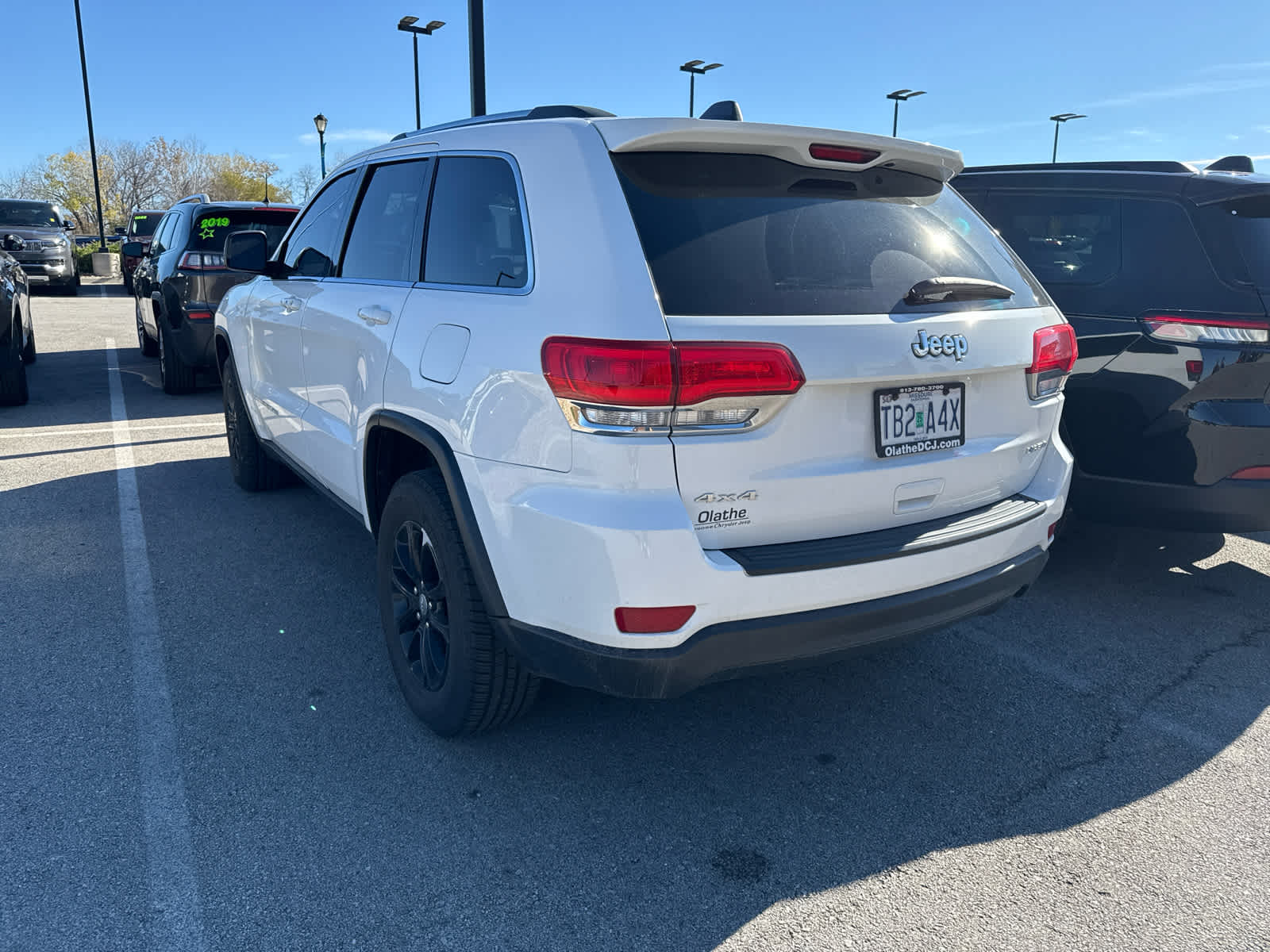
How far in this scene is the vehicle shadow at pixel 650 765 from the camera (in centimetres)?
240

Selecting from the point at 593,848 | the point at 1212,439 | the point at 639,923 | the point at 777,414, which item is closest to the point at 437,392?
the point at 777,414

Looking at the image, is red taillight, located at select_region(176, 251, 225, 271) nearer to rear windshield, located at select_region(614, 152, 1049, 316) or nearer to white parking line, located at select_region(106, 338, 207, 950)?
white parking line, located at select_region(106, 338, 207, 950)

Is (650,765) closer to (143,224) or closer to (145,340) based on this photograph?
(145,340)

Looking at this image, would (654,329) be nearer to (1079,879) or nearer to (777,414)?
(777,414)

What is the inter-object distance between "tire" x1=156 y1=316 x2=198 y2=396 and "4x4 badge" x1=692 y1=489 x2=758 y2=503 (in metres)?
7.92

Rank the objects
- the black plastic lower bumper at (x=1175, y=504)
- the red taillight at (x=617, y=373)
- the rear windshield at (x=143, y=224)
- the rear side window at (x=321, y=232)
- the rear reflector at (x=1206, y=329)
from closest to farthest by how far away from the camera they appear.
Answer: the red taillight at (x=617, y=373), the rear reflector at (x=1206, y=329), the black plastic lower bumper at (x=1175, y=504), the rear side window at (x=321, y=232), the rear windshield at (x=143, y=224)

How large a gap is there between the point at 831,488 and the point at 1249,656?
247 centimetres

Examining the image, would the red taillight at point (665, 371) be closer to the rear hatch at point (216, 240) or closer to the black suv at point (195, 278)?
the black suv at point (195, 278)

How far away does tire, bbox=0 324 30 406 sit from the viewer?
26.6 ft

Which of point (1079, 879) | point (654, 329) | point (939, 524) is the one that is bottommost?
point (1079, 879)

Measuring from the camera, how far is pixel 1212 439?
392cm

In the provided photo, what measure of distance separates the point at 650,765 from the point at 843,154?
190cm

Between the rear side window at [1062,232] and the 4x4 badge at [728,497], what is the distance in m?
2.80

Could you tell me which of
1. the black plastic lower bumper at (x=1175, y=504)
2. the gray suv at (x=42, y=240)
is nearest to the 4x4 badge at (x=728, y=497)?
the black plastic lower bumper at (x=1175, y=504)
